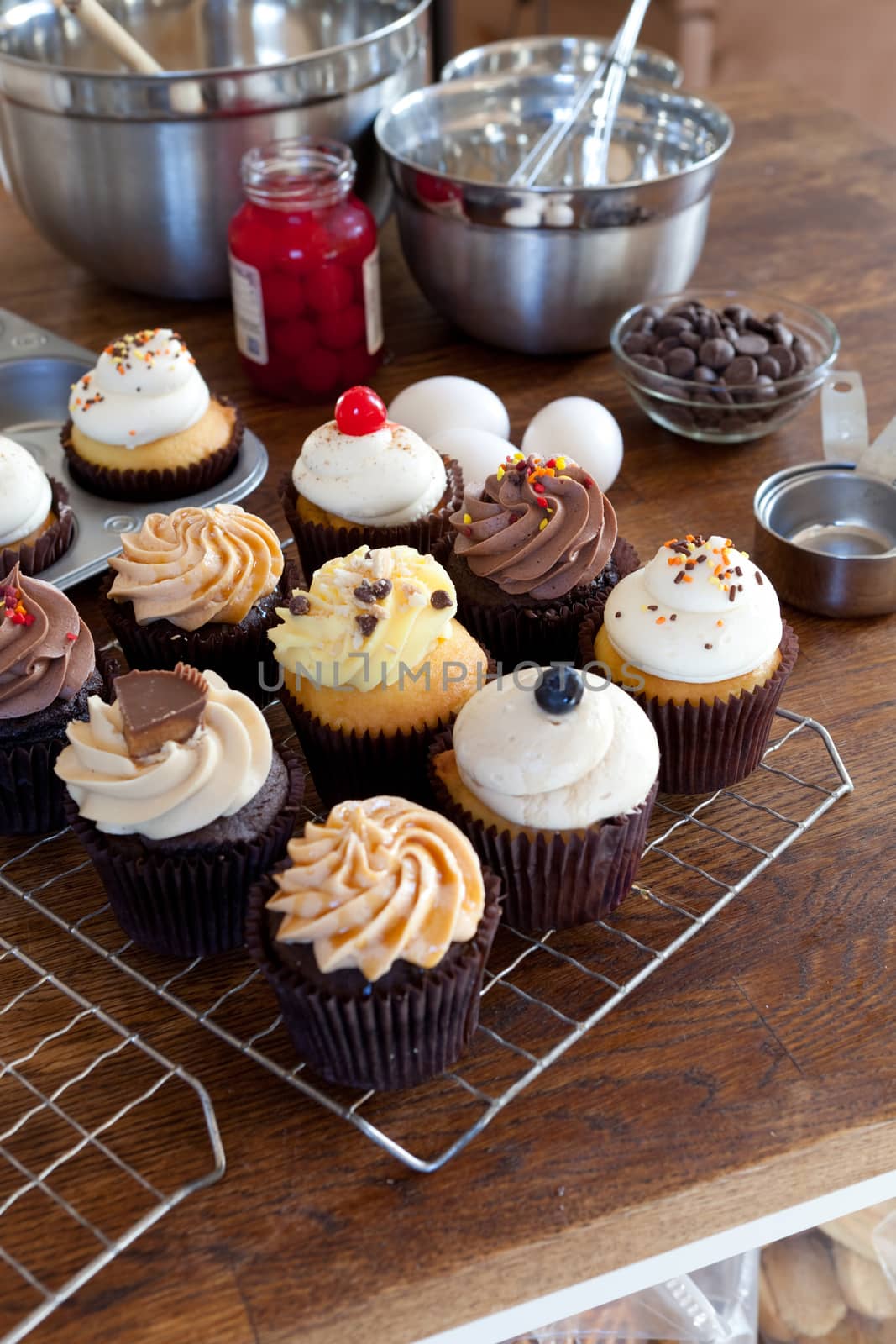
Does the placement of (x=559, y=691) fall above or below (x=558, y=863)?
above

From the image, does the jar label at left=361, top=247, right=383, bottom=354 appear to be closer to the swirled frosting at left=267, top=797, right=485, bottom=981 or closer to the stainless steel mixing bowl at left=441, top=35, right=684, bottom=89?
the stainless steel mixing bowl at left=441, top=35, right=684, bottom=89

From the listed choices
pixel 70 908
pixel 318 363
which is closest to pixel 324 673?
pixel 70 908

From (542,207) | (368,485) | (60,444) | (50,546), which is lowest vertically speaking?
(60,444)

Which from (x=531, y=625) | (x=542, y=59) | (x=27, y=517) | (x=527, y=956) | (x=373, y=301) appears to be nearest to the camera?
(x=527, y=956)

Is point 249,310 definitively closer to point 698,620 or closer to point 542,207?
point 542,207

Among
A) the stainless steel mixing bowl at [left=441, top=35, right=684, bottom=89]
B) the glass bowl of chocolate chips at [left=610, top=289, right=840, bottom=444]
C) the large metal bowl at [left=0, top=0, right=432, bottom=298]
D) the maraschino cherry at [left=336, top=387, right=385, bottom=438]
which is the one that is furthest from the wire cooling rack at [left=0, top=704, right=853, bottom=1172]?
the stainless steel mixing bowl at [left=441, top=35, right=684, bottom=89]

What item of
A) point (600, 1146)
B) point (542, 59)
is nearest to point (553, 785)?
point (600, 1146)

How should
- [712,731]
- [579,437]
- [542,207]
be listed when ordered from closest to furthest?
[712,731]
[579,437]
[542,207]
